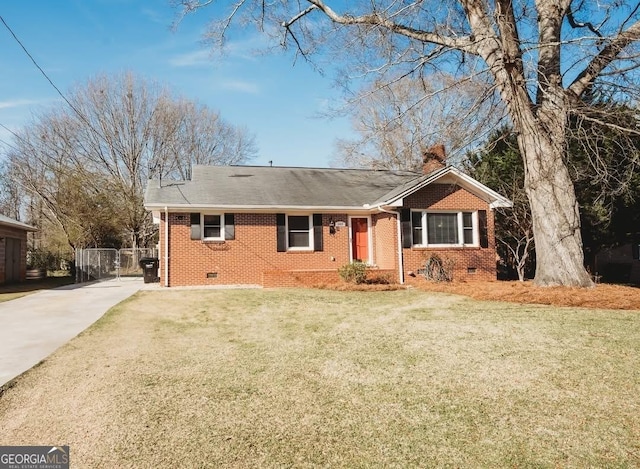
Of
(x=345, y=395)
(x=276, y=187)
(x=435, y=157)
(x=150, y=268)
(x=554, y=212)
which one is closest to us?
(x=345, y=395)

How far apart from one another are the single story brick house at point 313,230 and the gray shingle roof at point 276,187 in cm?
4

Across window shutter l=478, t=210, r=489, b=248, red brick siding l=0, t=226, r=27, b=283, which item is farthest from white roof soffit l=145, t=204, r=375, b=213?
red brick siding l=0, t=226, r=27, b=283

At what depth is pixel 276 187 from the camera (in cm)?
1573

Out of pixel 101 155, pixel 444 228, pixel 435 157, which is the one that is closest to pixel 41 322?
pixel 444 228

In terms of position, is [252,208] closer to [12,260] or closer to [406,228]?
[406,228]

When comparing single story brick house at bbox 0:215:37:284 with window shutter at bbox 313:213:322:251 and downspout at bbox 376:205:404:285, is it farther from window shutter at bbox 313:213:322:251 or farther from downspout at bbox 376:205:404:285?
downspout at bbox 376:205:404:285

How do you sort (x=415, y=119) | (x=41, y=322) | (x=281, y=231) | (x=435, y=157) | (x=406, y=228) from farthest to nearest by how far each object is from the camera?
(x=415, y=119) < (x=435, y=157) < (x=281, y=231) < (x=406, y=228) < (x=41, y=322)

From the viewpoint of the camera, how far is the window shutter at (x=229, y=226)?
45.4 feet

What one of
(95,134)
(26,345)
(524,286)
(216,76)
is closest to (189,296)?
(26,345)

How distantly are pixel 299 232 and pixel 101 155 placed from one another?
1794 cm

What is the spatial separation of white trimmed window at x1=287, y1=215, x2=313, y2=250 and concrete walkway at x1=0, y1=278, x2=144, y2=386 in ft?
18.5

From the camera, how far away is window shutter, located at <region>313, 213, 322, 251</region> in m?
14.6

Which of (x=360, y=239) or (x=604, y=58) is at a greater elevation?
(x=604, y=58)

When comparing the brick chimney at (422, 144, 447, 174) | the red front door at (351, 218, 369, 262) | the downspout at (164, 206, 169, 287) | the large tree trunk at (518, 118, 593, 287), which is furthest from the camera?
the brick chimney at (422, 144, 447, 174)
